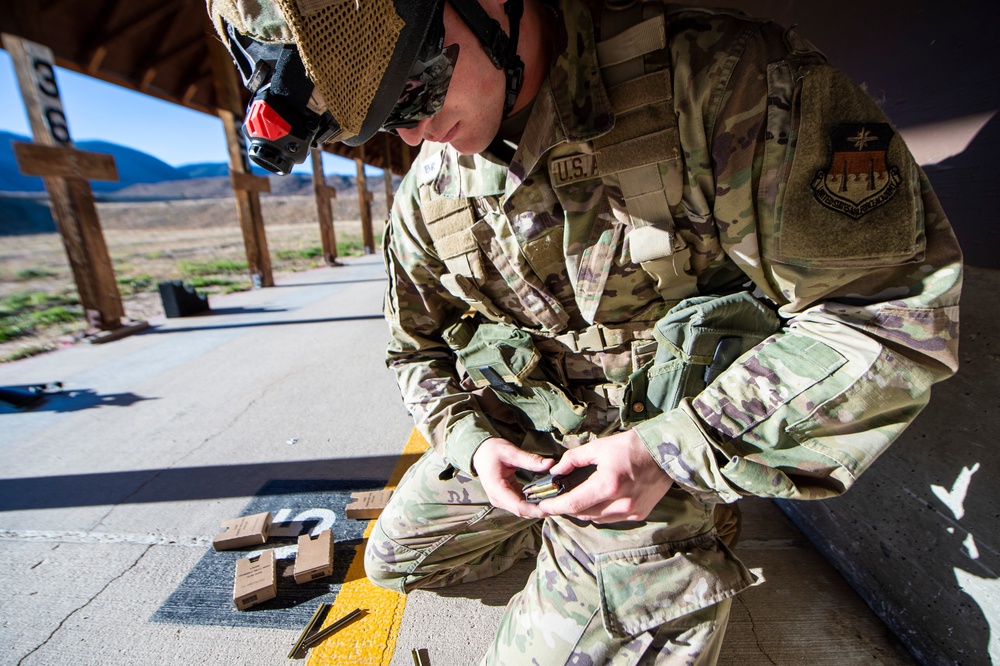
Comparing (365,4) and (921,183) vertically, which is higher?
(365,4)

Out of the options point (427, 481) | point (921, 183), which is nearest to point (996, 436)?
point (921, 183)

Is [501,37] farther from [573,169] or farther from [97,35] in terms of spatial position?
[97,35]

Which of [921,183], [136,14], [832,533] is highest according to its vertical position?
[136,14]

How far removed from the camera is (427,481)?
5.04 ft

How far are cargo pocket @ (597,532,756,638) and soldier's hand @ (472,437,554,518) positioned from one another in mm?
232

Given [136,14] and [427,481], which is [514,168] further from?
[136,14]

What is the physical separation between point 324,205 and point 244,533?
28.3 feet

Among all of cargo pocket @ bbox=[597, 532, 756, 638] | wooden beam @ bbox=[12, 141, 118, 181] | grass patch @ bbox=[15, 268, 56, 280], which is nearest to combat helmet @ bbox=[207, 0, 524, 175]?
cargo pocket @ bbox=[597, 532, 756, 638]

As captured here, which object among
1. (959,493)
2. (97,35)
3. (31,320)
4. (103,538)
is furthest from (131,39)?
(959,493)

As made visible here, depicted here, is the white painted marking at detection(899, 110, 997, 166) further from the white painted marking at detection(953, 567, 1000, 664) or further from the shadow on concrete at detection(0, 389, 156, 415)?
the shadow on concrete at detection(0, 389, 156, 415)

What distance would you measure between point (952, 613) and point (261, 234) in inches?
301

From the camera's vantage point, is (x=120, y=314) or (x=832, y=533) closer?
(x=832, y=533)

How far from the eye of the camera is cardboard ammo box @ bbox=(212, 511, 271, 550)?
5.86ft

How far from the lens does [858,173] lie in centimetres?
92
